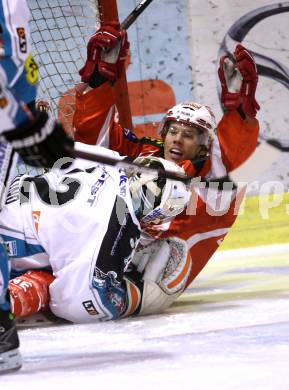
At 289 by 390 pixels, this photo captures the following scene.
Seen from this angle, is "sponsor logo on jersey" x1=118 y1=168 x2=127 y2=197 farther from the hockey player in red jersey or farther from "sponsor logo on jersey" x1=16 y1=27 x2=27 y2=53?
"sponsor logo on jersey" x1=16 y1=27 x2=27 y2=53

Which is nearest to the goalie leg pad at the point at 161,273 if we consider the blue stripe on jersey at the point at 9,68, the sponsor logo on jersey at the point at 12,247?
the sponsor logo on jersey at the point at 12,247

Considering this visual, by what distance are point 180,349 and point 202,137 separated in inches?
48.0

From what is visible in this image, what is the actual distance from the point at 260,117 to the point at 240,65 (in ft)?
3.57

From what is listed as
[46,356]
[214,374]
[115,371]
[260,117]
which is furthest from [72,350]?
[260,117]

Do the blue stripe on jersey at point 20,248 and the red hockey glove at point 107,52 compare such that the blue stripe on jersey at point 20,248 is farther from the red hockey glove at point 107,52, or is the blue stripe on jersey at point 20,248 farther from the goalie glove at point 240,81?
the goalie glove at point 240,81

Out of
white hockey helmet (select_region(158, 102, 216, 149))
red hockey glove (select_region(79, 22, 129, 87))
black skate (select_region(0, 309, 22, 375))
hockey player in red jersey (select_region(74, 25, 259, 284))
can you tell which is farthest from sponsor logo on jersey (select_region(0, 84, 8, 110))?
white hockey helmet (select_region(158, 102, 216, 149))

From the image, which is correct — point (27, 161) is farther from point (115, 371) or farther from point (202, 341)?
point (202, 341)

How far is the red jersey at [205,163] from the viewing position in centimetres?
316

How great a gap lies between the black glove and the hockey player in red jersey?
1332mm

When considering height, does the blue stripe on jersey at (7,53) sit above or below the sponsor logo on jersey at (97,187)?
above

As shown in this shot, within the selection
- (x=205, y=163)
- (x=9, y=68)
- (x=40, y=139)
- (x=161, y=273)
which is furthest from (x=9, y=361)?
(x=205, y=163)

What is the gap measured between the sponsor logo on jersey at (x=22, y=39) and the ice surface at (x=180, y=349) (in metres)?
0.66

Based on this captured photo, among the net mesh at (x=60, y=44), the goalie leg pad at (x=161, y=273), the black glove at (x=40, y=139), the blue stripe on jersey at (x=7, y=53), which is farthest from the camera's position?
the net mesh at (x=60, y=44)

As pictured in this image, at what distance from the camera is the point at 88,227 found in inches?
98.9
